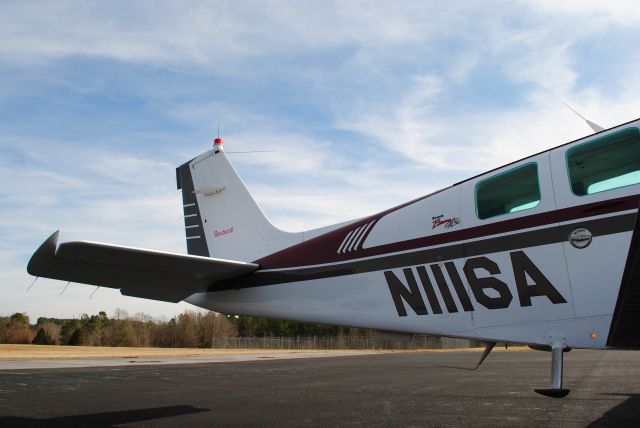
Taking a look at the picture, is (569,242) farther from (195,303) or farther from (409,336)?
(195,303)

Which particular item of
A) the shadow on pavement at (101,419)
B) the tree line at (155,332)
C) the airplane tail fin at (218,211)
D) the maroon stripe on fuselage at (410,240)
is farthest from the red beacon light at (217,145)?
the tree line at (155,332)

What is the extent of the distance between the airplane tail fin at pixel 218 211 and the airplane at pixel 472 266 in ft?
3.99

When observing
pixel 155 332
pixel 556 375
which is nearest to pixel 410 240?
pixel 556 375

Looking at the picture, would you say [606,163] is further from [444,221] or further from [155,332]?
[155,332]

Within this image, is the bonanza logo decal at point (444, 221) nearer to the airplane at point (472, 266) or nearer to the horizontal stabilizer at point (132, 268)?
the airplane at point (472, 266)

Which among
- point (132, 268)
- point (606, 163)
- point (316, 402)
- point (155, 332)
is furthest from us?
point (155, 332)

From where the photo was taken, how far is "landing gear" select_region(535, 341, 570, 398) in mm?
4430

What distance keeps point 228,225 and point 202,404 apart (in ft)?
10.0

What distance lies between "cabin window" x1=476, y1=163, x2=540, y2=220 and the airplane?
0.4 inches

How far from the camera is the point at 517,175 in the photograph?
5.27 meters

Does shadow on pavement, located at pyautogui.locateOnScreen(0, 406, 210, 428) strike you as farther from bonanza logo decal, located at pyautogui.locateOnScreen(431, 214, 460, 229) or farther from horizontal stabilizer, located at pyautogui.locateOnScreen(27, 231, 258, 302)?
bonanza logo decal, located at pyautogui.locateOnScreen(431, 214, 460, 229)

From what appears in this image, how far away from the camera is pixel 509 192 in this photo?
5.26 m

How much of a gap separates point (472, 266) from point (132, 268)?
13.0ft

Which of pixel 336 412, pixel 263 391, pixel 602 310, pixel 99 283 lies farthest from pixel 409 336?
pixel 263 391
